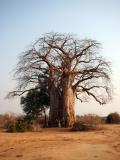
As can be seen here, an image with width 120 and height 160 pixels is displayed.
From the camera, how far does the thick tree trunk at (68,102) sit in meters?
23.8

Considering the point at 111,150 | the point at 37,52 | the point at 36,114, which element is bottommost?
the point at 111,150

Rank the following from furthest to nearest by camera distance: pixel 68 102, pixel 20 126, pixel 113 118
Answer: pixel 113 118, pixel 68 102, pixel 20 126

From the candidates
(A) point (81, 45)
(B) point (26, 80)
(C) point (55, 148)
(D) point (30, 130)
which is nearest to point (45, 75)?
(B) point (26, 80)

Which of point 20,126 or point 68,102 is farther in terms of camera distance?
point 68,102

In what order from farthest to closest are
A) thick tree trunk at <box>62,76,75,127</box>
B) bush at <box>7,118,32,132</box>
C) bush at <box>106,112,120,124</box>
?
bush at <box>106,112,120,124</box> < thick tree trunk at <box>62,76,75,127</box> < bush at <box>7,118,32,132</box>

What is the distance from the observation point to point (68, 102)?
79.4 feet

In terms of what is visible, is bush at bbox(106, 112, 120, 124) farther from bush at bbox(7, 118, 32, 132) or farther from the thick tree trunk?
bush at bbox(7, 118, 32, 132)

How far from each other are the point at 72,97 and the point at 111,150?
14347mm

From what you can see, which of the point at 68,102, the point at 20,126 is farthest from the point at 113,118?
the point at 20,126

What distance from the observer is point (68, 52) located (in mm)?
24688

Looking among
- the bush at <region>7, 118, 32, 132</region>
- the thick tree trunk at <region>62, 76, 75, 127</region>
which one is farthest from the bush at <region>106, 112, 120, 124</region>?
the bush at <region>7, 118, 32, 132</region>

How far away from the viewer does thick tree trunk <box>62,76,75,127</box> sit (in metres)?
23.8

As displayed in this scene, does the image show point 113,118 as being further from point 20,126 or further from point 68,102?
point 20,126

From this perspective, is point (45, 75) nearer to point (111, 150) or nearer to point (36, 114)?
point (36, 114)
